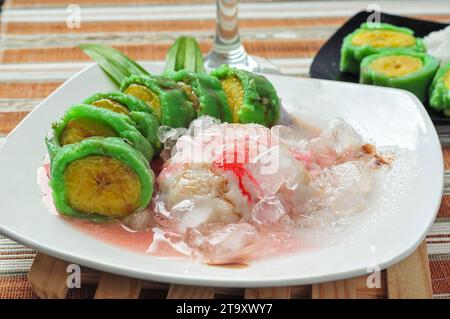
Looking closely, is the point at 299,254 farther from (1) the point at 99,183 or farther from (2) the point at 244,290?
(1) the point at 99,183

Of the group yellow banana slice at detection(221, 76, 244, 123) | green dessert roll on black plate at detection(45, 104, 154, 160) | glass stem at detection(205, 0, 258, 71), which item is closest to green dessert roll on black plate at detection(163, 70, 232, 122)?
yellow banana slice at detection(221, 76, 244, 123)

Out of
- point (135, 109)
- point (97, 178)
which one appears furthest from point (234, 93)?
point (97, 178)

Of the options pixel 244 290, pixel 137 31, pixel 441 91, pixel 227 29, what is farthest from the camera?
pixel 137 31

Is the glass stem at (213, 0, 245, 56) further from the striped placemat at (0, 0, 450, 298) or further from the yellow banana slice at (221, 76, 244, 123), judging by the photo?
the yellow banana slice at (221, 76, 244, 123)

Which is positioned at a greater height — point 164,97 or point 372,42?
point 164,97

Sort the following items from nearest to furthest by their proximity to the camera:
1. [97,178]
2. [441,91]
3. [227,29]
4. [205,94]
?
[97,178], [205,94], [441,91], [227,29]

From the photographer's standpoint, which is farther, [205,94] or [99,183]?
[205,94]

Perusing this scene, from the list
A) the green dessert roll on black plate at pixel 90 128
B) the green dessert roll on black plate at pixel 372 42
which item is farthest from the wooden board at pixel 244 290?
the green dessert roll on black plate at pixel 372 42

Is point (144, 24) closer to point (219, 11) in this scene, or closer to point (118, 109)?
point (219, 11)
